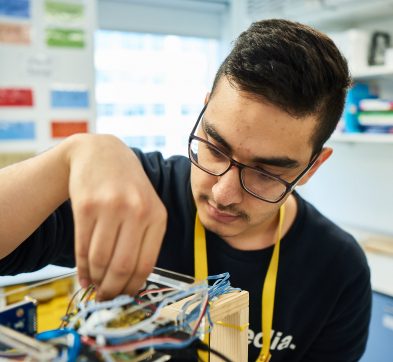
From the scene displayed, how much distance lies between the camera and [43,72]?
7.25 feet

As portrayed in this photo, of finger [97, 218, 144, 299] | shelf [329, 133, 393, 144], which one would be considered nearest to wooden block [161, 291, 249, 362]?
finger [97, 218, 144, 299]

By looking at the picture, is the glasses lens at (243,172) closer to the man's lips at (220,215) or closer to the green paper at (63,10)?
Answer: the man's lips at (220,215)

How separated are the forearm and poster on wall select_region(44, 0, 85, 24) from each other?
5.66 ft

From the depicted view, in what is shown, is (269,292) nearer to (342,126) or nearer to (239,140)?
(239,140)

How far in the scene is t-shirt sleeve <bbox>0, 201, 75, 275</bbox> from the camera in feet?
2.86

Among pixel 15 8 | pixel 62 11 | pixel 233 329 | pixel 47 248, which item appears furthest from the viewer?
pixel 62 11

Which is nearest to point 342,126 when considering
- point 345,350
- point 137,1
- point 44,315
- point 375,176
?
point 375,176

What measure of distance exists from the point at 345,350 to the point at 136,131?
1.94 m

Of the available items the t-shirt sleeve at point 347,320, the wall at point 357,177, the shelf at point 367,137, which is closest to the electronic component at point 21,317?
the t-shirt sleeve at point 347,320

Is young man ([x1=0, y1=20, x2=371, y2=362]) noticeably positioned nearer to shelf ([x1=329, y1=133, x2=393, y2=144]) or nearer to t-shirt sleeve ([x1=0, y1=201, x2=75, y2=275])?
t-shirt sleeve ([x1=0, y1=201, x2=75, y2=275])

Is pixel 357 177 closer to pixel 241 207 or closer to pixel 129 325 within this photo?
pixel 241 207

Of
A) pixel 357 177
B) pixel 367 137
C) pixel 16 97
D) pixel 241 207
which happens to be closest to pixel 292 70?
pixel 241 207

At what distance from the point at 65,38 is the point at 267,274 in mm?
1707

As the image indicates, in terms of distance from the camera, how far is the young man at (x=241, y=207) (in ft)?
1.67
